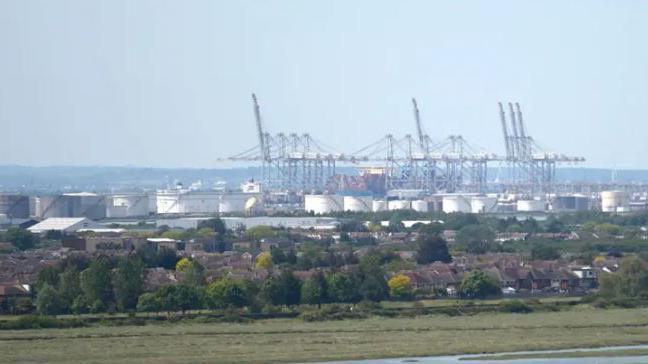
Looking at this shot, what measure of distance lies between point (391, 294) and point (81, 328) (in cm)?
866

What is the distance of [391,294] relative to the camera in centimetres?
3491

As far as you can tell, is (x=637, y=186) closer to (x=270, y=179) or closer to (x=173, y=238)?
(x=270, y=179)

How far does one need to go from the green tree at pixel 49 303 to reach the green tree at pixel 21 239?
20.7 meters

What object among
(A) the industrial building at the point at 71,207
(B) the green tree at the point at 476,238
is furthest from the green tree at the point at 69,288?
(A) the industrial building at the point at 71,207

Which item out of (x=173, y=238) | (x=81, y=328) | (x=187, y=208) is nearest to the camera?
(x=81, y=328)

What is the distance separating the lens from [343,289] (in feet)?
109

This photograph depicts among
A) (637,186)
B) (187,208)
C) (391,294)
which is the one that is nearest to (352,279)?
(391,294)

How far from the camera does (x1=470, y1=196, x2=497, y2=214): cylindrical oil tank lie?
90438 millimetres

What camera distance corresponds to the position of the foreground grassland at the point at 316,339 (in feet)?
80.1

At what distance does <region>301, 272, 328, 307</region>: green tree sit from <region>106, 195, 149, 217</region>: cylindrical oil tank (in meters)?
50.3

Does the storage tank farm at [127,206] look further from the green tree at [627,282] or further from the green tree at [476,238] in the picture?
the green tree at [627,282]

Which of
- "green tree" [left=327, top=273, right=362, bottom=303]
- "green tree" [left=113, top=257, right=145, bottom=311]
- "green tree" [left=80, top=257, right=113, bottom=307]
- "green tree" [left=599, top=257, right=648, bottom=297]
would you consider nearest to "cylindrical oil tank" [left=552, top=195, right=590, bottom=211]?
"green tree" [left=599, top=257, right=648, bottom=297]

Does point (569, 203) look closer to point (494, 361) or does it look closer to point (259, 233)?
point (259, 233)

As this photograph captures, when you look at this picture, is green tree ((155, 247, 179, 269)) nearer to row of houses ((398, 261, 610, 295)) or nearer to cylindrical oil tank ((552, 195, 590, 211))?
row of houses ((398, 261, 610, 295))
